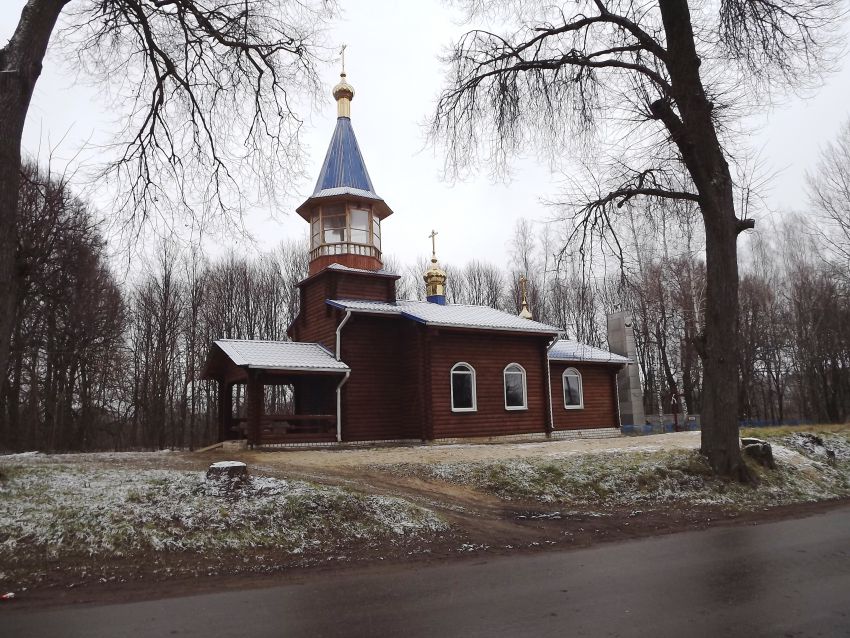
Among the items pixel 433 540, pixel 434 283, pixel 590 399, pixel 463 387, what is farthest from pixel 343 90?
pixel 433 540

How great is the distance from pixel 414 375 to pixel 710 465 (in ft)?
30.1

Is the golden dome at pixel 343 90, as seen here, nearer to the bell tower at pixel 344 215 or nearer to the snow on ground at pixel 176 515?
the bell tower at pixel 344 215

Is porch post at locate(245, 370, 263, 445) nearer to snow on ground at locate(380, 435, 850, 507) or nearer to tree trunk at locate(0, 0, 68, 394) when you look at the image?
snow on ground at locate(380, 435, 850, 507)

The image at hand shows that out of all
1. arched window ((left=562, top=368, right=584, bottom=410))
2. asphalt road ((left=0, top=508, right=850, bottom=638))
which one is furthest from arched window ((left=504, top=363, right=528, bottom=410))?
asphalt road ((left=0, top=508, right=850, bottom=638))

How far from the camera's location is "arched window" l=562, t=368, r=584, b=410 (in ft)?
74.9

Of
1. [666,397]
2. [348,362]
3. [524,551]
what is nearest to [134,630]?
[524,551]

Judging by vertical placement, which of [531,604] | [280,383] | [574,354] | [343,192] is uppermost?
[343,192]

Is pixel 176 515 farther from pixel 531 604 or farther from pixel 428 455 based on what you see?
pixel 428 455

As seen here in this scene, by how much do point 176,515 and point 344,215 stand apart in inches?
559

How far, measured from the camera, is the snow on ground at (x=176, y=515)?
20.3ft

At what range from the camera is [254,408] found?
16469mm

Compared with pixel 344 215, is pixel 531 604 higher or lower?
lower

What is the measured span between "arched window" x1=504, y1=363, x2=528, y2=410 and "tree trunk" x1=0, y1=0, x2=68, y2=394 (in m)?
15.2

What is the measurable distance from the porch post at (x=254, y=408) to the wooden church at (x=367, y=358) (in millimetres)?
27
